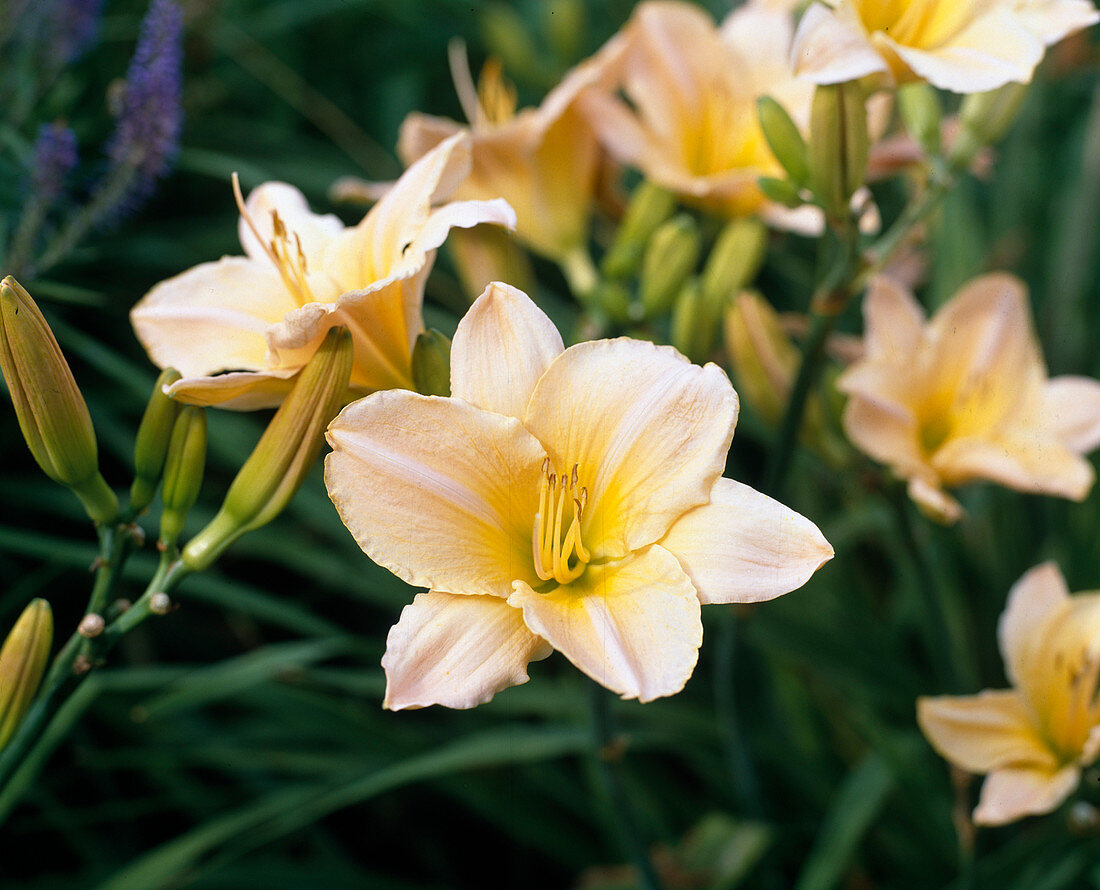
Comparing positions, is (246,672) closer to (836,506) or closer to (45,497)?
(45,497)

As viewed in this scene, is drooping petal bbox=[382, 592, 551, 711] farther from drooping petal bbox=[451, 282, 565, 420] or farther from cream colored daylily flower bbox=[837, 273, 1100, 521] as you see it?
cream colored daylily flower bbox=[837, 273, 1100, 521]

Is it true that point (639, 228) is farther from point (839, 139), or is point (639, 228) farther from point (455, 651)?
point (455, 651)

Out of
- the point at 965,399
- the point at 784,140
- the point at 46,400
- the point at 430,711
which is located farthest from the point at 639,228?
the point at 430,711

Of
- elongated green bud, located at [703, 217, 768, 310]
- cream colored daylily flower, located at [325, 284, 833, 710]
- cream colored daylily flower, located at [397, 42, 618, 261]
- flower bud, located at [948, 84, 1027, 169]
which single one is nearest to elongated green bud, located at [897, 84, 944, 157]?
flower bud, located at [948, 84, 1027, 169]

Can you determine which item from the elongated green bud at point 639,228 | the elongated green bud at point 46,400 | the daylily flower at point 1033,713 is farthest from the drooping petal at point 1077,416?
the elongated green bud at point 46,400

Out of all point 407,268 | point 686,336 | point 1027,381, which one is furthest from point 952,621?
point 407,268

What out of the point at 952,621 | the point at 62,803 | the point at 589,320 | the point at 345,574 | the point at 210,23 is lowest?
the point at 62,803
